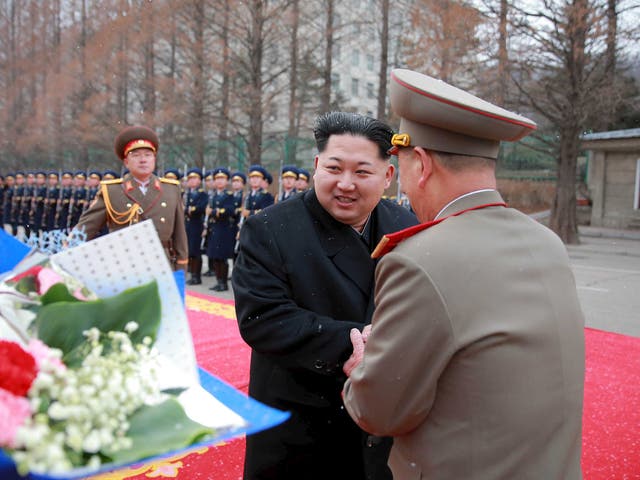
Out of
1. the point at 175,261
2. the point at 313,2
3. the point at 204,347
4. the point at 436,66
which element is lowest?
the point at 204,347

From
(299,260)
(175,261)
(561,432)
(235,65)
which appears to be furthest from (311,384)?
(235,65)

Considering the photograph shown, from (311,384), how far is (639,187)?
18640 mm

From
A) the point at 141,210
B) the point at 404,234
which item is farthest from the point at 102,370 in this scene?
the point at 141,210

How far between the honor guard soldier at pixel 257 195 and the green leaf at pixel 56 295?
334 inches

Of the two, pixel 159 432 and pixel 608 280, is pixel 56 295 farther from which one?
pixel 608 280

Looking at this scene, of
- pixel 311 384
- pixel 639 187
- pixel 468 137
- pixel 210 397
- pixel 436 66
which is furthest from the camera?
pixel 639 187

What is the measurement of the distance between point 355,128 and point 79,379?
1299mm

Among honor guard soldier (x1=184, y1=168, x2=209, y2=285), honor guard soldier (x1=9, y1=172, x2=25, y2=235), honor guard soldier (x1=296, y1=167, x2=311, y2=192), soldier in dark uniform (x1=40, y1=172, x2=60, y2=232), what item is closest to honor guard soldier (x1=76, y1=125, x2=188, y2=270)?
honor guard soldier (x1=296, y1=167, x2=311, y2=192)

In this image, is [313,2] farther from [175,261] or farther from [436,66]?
[175,261]

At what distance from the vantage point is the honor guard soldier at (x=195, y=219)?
10336 mm

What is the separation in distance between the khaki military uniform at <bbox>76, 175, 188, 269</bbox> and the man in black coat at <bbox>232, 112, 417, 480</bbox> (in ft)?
9.32

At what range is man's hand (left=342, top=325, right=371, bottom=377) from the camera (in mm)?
1744

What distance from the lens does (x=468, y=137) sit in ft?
4.67

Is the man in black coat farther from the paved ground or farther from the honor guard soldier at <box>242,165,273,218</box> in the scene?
the honor guard soldier at <box>242,165,273,218</box>
